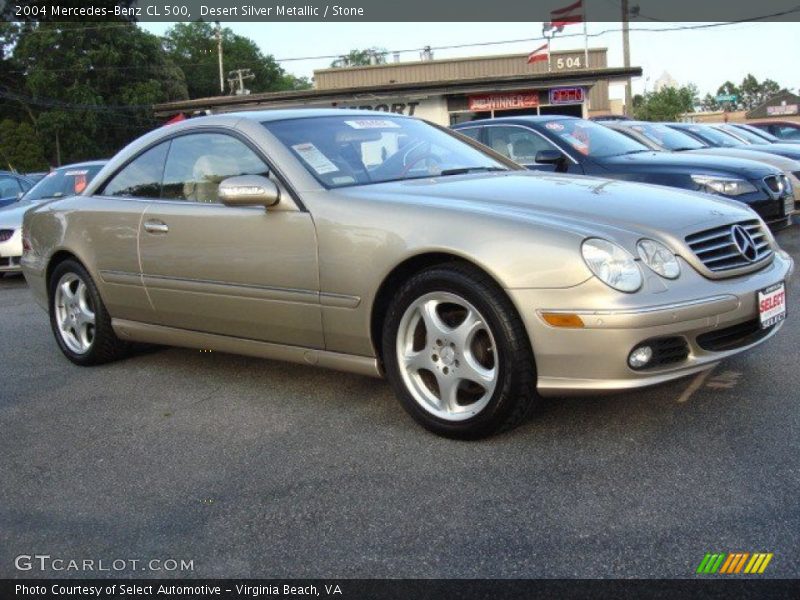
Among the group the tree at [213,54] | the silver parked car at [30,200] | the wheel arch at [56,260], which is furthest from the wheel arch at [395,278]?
the tree at [213,54]

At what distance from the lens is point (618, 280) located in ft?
11.2

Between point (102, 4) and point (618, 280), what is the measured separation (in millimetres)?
53112

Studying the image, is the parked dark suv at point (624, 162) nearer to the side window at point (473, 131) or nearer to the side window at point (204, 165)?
the side window at point (473, 131)

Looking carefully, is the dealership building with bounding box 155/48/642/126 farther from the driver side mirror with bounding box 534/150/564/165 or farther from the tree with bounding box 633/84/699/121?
the tree with bounding box 633/84/699/121

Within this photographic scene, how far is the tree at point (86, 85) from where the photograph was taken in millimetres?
46844

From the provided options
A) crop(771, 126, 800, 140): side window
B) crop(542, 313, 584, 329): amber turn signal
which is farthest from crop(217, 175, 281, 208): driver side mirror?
crop(771, 126, 800, 140): side window

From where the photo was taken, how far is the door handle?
4849 mm

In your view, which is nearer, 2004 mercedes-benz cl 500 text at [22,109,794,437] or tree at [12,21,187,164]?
2004 mercedes-benz cl 500 text at [22,109,794,437]

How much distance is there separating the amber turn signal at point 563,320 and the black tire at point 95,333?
3020 mm

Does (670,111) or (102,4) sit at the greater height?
(102,4)

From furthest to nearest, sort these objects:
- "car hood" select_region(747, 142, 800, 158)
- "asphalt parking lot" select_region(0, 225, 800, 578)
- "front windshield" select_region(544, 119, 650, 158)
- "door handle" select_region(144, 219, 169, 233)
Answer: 1. "car hood" select_region(747, 142, 800, 158)
2. "front windshield" select_region(544, 119, 650, 158)
3. "door handle" select_region(144, 219, 169, 233)
4. "asphalt parking lot" select_region(0, 225, 800, 578)

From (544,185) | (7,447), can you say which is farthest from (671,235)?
(7,447)
